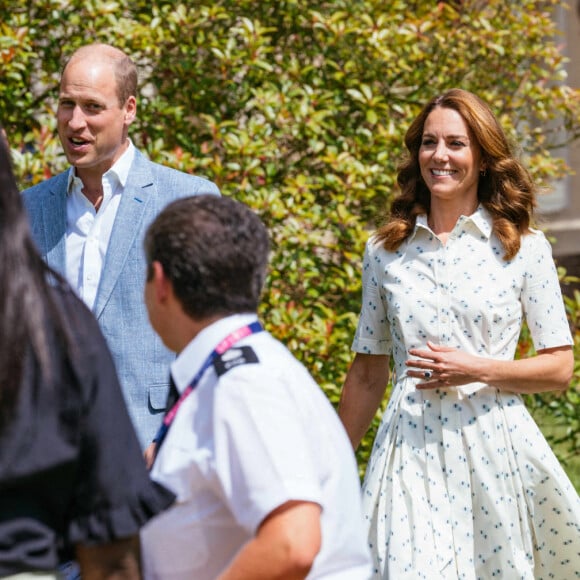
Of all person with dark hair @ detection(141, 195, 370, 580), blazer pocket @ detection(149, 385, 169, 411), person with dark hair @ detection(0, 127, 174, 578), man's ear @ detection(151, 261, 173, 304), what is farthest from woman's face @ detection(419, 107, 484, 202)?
person with dark hair @ detection(0, 127, 174, 578)

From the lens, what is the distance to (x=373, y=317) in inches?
174

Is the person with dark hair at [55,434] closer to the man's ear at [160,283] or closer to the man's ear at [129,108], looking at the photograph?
the man's ear at [160,283]

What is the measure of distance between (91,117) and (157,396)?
98 cm

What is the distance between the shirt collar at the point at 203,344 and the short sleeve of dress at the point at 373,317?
2153 millimetres

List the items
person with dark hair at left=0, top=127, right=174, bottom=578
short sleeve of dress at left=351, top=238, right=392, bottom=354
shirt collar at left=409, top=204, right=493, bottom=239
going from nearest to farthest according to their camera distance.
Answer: person with dark hair at left=0, top=127, right=174, bottom=578
shirt collar at left=409, top=204, right=493, bottom=239
short sleeve of dress at left=351, top=238, right=392, bottom=354

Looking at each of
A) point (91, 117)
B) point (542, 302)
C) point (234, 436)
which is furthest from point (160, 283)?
point (542, 302)

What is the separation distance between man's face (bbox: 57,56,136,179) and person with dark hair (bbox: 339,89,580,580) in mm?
1051

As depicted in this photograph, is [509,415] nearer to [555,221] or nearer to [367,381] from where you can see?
[367,381]

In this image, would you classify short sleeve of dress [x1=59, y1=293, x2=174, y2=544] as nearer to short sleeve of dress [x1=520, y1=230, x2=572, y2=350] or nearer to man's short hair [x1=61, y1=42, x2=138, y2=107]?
man's short hair [x1=61, y1=42, x2=138, y2=107]

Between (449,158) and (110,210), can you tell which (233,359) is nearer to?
(110,210)

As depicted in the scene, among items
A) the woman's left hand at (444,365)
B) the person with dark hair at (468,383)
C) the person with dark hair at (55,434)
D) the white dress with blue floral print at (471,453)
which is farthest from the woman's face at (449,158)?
the person with dark hair at (55,434)

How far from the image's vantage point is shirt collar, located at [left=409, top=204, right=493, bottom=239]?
4.30 meters

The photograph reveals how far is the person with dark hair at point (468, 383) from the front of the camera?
4.09 metres

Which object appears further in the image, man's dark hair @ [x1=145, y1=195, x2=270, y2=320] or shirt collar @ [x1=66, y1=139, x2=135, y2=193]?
shirt collar @ [x1=66, y1=139, x2=135, y2=193]
